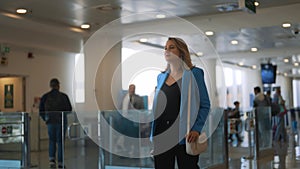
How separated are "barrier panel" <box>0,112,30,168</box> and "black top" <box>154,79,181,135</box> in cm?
438

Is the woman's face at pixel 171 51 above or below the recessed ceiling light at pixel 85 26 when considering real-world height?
below

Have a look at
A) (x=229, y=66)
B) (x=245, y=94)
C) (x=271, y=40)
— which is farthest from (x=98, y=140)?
(x=245, y=94)

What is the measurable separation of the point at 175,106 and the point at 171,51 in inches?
10.7

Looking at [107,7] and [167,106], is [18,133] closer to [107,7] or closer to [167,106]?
[107,7]

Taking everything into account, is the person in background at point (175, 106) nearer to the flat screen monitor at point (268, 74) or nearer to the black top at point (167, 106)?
the black top at point (167, 106)

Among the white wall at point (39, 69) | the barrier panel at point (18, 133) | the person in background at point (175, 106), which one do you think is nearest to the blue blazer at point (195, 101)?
the person in background at point (175, 106)

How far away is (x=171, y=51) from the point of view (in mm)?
2328

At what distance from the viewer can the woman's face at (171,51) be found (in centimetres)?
232

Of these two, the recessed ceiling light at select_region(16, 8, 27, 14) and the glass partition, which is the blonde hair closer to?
the glass partition

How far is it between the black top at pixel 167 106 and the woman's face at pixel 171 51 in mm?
117

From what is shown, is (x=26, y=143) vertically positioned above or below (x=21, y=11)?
below

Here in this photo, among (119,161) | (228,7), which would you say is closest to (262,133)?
(228,7)

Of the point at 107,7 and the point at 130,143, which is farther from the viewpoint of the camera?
the point at 107,7

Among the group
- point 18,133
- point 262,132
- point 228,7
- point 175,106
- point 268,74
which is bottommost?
point 262,132
